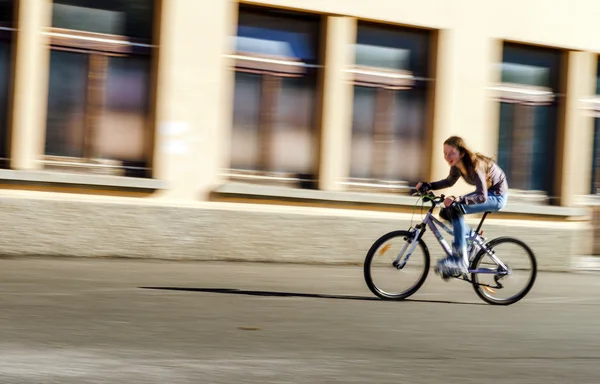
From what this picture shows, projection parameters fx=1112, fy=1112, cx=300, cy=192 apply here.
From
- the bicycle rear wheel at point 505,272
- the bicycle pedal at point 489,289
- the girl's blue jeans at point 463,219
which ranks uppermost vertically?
the girl's blue jeans at point 463,219

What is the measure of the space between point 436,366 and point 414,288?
11.4 feet

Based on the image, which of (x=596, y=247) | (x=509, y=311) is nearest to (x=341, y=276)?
(x=509, y=311)

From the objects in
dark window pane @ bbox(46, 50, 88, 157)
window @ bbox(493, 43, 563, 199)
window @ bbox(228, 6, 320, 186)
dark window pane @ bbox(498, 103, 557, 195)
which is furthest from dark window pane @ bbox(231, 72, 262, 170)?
dark window pane @ bbox(498, 103, 557, 195)

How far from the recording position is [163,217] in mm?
13125

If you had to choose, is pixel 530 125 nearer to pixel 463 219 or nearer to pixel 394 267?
pixel 463 219

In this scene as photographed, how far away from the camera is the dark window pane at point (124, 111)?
13.4 metres

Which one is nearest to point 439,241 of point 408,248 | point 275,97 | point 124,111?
point 408,248

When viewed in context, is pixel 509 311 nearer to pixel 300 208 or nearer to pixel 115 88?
pixel 300 208

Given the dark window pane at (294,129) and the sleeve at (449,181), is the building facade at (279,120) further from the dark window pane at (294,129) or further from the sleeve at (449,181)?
the sleeve at (449,181)

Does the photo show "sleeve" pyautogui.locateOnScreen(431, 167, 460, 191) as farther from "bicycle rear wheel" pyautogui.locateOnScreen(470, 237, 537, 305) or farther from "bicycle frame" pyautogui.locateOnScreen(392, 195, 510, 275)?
"bicycle rear wheel" pyautogui.locateOnScreen(470, 237, 537, 305)

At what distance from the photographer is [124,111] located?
13430 mm

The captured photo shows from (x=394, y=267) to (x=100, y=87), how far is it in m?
4.94

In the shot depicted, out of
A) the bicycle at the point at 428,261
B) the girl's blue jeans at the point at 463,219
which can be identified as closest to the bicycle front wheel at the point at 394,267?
the bicycle at the point at 428,261

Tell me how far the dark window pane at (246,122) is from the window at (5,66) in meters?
2.84
